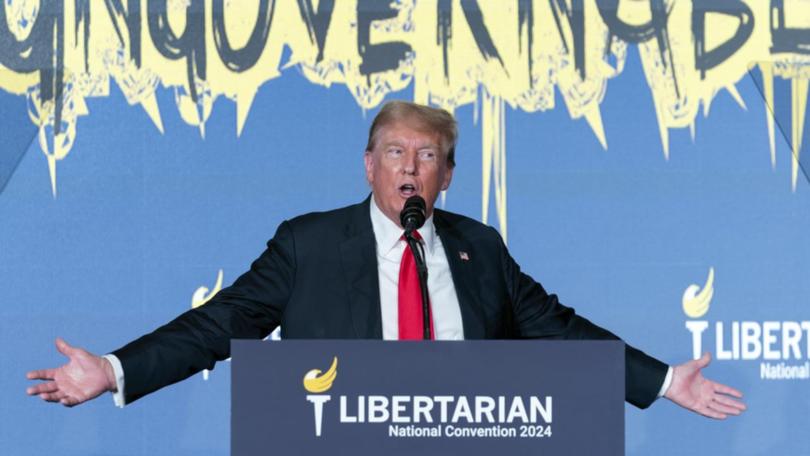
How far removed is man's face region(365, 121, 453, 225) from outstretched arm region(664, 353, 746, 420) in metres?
0.67

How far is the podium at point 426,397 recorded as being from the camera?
1.71 m

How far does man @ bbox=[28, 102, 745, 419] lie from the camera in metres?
2.24

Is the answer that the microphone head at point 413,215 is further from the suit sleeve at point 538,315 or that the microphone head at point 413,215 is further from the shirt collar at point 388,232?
the suit sleeve at point 538,315

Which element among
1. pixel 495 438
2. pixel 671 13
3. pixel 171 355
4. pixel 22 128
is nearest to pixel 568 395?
pixel 495 438

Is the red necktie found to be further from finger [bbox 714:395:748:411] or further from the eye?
finger [bbox 714:395:748:411]

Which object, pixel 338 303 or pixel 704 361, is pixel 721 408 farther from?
pixel 338 303

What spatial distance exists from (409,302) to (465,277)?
168 millimetres

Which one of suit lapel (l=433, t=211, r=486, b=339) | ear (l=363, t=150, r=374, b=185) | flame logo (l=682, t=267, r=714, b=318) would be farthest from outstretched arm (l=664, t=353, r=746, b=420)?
flame logo (l=682, t=267, r=714, b=318)

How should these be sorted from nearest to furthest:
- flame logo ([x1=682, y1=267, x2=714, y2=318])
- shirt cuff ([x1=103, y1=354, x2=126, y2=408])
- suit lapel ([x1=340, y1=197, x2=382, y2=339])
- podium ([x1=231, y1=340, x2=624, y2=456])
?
1. podium ([x1=231, y1=340, x2=624, y2=456])
2. shirt cuff ([x1=103, y1=354, x2=126, y2=408])
3. suit lapel ([x1=340, y1=197, x2=382, y2=339])
4. flame logo ([x1=682, y1=267, x2=714, y2=318])

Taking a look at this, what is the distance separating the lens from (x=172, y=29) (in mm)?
3959

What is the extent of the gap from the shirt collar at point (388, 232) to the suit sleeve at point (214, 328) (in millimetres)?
204

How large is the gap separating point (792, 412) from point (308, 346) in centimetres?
285

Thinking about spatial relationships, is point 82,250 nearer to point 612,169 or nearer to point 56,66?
point 56,66

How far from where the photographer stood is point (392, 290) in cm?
235
